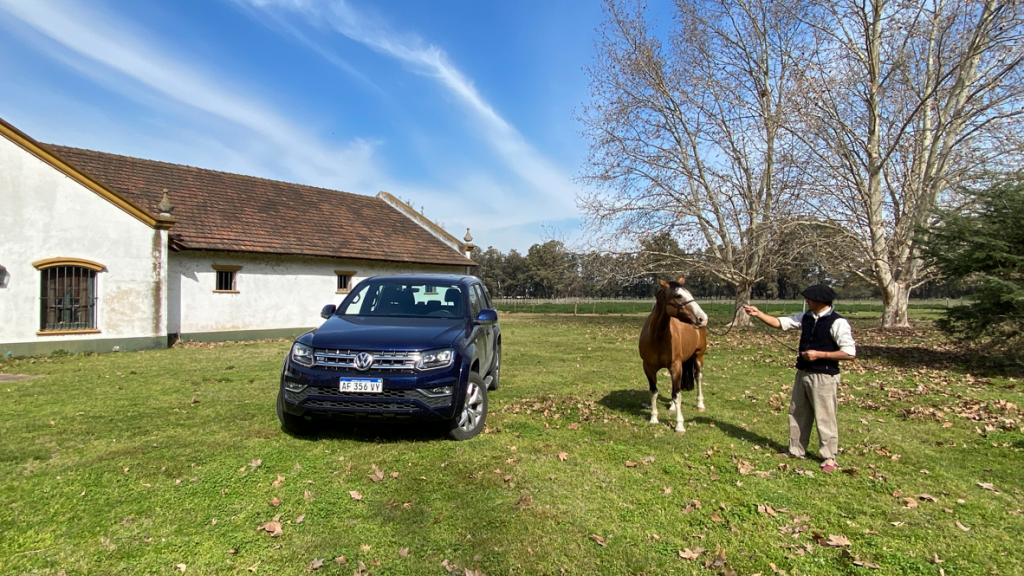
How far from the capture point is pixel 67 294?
43.0ft

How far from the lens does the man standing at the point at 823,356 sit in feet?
16.1

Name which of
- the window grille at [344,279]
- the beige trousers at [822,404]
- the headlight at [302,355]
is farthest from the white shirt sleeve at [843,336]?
the window grille at [344,279]

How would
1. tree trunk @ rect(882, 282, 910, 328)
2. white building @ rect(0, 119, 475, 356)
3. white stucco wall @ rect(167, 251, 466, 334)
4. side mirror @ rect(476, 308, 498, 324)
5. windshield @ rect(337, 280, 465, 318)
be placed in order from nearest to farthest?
1. side mirror @ rect(476, 308, 498, 324)
2. windshield @ rect(337, 280, 465, 318)
3. white building @ rect(0, 119, 475, 356)
4. white stucco wall @ rect(167, 251, 466, 334)
5. tree trunk @ rect(882, 282, 910, 328)

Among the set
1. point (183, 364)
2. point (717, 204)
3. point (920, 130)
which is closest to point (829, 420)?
point (183, 364)

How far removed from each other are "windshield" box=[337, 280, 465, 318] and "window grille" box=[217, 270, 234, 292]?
12395 mm

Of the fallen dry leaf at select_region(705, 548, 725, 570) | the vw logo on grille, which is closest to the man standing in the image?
the fallen dry leaf at select_region(705, 548, 725, 570)

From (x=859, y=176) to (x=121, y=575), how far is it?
72.2ft

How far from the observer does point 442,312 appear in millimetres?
6676

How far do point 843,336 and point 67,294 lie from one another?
1650 centimetres

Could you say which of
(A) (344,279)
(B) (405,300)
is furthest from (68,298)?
(B) (405,300)

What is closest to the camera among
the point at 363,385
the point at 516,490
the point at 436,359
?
the point at 516,490

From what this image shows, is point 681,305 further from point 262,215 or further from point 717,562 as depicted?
point 262,215

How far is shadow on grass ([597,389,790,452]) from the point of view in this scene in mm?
5969

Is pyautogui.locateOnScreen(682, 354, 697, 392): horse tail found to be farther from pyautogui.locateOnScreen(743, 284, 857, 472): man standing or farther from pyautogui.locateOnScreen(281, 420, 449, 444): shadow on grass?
pyautogui.locateOnScreen(281, 420, 449, 444): shadow on grass
